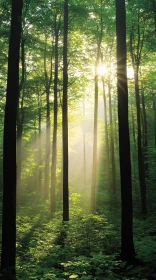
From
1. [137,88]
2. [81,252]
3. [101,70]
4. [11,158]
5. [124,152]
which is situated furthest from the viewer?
[101,70]

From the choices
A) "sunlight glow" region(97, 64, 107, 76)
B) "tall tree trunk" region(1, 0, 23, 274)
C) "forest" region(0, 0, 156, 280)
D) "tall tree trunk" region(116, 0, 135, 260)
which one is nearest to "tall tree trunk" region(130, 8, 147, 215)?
"forest" region(0, 0, 156, 280)

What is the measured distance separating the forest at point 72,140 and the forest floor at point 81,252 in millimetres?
37

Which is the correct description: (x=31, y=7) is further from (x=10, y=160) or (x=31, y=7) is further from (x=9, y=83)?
(x=10, y=160)

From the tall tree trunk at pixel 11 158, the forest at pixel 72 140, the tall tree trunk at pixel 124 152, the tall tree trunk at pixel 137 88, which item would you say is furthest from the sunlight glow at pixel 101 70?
the tall tree trunk at pixel 11 158

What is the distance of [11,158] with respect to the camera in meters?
7.56

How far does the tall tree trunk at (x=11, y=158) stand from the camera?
7.25 metres

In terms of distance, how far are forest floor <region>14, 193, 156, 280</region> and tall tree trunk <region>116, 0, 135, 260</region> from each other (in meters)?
0.48

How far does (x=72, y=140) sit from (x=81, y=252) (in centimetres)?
2234

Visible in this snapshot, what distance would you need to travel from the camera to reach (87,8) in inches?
650

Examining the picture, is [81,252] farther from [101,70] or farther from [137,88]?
[101,70]

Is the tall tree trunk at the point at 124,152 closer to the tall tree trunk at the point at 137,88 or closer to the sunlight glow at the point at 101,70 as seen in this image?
the tall tree trunk at the point at 137,88

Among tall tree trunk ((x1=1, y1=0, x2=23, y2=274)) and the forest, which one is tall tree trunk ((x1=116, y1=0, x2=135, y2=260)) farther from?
tall tree trunk ((x1=1, y1=0, x2=23, y2=274))

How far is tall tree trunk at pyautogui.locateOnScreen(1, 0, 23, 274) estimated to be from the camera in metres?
7.25

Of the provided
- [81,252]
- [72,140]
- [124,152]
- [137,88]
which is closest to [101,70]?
[137,88]
